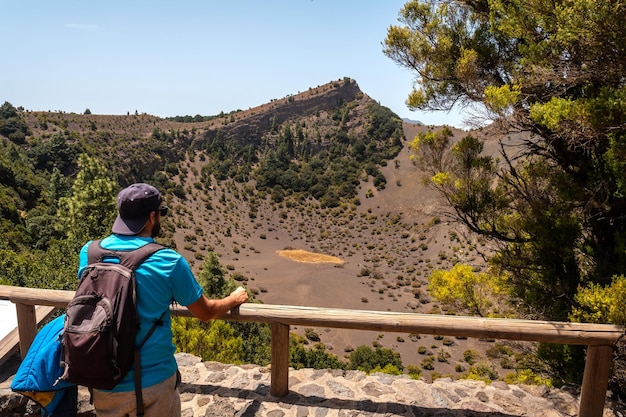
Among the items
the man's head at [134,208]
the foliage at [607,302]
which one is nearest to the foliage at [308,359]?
the foliage at [607,302]

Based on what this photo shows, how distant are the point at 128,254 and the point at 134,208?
0.24 meters

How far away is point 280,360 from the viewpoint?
3484 mm

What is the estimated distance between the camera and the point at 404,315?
3193 mm

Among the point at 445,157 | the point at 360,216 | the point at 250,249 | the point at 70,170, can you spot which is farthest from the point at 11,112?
the point at 445,157

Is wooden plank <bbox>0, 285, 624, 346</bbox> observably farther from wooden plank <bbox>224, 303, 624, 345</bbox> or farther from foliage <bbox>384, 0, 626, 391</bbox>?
foliage <bbox>384, 0, 626, 391</bbox>

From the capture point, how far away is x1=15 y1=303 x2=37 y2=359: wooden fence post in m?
3.50

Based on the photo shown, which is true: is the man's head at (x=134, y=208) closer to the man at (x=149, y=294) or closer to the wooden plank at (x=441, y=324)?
the man at (x=149, y=294)

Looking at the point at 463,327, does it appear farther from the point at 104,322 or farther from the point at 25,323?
the point at 25,323

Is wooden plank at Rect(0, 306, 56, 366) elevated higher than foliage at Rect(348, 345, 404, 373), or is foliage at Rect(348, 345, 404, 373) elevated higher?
wooden plank at Rect(0, 306, 56, 366)

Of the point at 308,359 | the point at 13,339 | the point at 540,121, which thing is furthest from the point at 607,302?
the point at 308,359

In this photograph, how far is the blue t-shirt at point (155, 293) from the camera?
1859 millimetres

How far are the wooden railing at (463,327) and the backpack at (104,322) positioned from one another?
139 centimetres

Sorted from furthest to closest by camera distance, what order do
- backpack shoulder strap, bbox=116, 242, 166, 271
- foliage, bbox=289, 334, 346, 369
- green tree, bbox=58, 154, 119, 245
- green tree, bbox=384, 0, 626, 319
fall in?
green tree, bbox=58, 154, 119, 245 → foliage, bbox=289, 334, 346, 369 → green tree, bbox=384, 0, 626, 319 → backpack shoulder strap, bbox=116, 242, 166, 271

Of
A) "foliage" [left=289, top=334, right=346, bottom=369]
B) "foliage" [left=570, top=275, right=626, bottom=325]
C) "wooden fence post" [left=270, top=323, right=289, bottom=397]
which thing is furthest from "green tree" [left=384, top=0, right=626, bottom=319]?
"foliage" [left=289, top=334, right=346, bottom=369]
